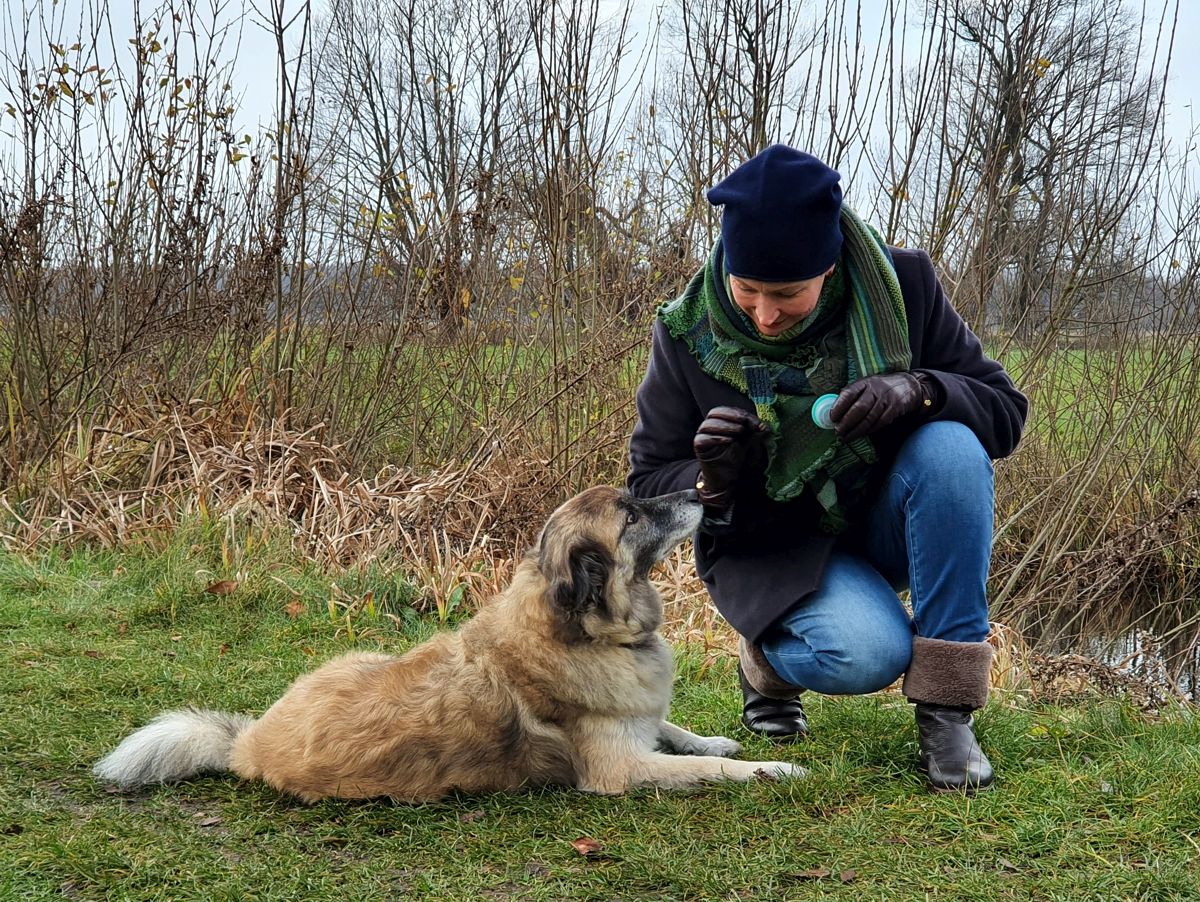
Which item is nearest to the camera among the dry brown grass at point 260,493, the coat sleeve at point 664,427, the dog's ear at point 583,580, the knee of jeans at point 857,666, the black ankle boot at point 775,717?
the knee of jeans at point 857,666

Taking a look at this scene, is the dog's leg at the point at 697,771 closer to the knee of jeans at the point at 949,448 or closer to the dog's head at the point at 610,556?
the dog's head at the point at 610,556

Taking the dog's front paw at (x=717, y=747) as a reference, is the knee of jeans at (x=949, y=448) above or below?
above

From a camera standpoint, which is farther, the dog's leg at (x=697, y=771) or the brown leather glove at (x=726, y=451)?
the dog's leg at (x=697, y=771)

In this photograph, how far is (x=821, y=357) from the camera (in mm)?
2998

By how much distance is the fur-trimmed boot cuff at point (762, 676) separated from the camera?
331 cm

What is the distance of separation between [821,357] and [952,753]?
3.85 ft

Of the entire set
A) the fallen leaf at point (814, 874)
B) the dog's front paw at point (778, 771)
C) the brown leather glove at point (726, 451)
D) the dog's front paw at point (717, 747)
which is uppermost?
the brown leather glove at point (726, 451)

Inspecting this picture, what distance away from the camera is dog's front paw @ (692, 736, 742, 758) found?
3363 millimetres

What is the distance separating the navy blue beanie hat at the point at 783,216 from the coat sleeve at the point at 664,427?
558 millimetres

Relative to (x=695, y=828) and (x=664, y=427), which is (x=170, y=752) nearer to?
(x=695, y=828)

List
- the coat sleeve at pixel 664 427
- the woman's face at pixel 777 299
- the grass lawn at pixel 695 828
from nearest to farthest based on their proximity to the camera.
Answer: the grass lawn at pixel 695 828 < the woman's face at pixel 777 299 < the coat sleeve at pixel 664 427

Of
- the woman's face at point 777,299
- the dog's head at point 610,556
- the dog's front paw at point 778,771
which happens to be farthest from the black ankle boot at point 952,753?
the woman's face at point 777,299

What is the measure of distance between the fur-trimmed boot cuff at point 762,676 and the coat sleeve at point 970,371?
949 millimetres

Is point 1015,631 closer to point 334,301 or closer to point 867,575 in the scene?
point 867,575
